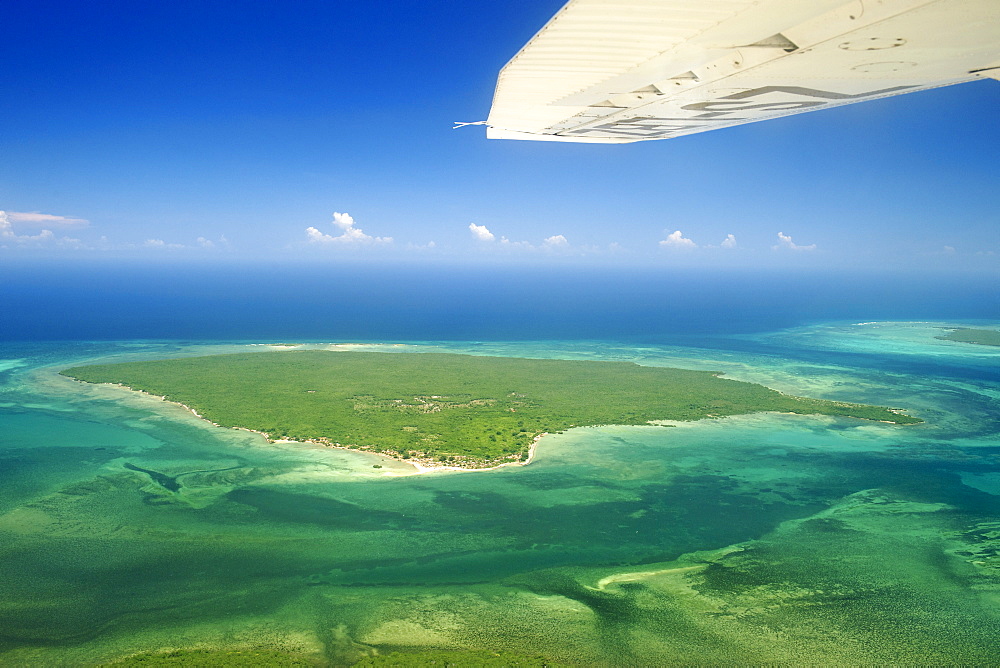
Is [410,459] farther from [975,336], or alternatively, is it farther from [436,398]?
[975,336]

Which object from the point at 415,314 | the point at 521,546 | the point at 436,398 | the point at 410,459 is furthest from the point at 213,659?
the point at 415,314

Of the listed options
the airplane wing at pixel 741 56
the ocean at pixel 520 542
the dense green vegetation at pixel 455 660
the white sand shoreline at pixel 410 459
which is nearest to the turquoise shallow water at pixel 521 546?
the ocean at pixel 520 542

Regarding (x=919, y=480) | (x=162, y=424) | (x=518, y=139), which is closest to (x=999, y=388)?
(x=919, y=480)

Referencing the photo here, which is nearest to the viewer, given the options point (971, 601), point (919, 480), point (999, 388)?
point (971, 601)

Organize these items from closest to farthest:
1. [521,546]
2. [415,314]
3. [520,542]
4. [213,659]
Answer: [213,659]
[521,546]
[520,542]
[415,314]

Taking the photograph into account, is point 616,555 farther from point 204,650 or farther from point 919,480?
point 919,480

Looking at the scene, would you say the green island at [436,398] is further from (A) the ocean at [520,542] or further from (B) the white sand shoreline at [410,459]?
(A) the ocean at [520,542]

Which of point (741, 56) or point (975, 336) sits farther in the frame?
point (975, 336)

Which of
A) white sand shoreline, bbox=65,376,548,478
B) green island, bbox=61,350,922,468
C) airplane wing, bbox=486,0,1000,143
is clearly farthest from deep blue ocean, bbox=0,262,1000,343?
airplane wing, bbox=486,0,1000,143
